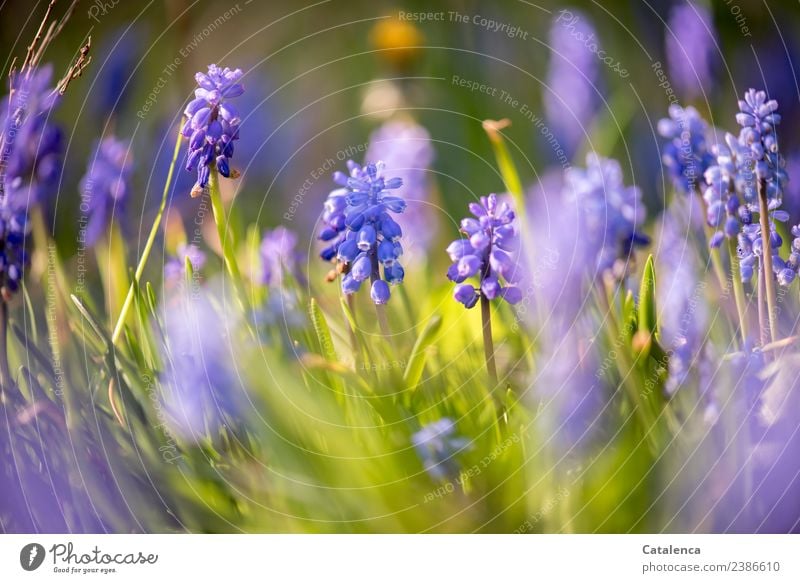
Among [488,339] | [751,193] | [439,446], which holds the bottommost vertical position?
[439,446]

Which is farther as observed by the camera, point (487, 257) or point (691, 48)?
point (691, 48)

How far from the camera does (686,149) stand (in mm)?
922

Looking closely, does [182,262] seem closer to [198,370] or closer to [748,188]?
[198,370]

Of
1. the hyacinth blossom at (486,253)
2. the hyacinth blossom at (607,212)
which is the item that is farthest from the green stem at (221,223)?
the hyacinth blossom at (607,212)

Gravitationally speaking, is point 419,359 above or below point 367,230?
below

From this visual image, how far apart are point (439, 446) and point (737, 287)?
365mm

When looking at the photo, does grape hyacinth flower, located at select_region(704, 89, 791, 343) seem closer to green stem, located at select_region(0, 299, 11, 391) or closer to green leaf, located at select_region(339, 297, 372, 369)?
green leaf, located at select_region(339, 297, 372, 369)

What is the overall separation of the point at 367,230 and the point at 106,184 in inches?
13.1

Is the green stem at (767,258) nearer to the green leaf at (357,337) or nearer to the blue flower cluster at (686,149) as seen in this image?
the blue flower cluster at (686,149)

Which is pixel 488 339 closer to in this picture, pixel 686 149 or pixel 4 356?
pixel 686 149

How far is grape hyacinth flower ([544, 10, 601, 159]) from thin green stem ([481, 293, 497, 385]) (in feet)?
0.76

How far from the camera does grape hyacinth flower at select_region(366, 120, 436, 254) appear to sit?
990 mm

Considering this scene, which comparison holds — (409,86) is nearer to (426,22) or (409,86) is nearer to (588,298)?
(426,22)

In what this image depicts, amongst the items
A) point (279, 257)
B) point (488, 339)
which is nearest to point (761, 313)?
point (488, 339)
